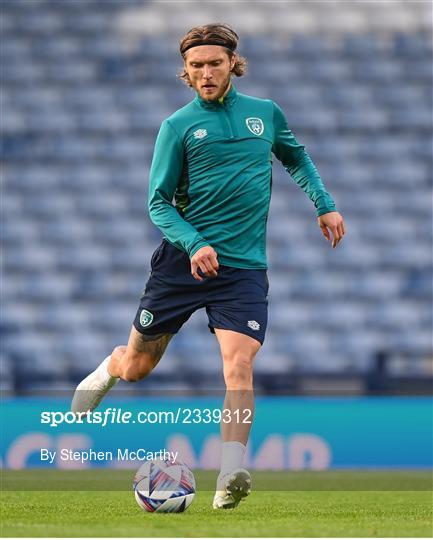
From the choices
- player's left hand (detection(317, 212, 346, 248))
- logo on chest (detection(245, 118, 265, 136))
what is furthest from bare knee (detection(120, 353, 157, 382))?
logo on chest (detection(245, 118, 265, 136))

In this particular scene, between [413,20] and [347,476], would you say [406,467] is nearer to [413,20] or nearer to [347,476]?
[347,476]

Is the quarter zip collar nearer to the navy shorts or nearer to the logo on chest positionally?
the logo on chest

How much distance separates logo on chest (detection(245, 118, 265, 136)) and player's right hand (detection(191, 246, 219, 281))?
0.54m

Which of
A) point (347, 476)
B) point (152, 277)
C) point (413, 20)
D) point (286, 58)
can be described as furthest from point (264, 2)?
point (152, 277)

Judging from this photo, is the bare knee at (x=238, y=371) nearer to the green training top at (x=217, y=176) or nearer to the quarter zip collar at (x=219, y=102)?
the green training top at (x=217, y=176)

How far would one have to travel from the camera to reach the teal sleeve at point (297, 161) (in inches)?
194

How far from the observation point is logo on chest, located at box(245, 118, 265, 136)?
4809 millimetres

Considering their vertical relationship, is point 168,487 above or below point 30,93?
below

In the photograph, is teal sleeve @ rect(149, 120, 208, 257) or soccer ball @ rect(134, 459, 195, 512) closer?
soccer ball @ rect(134, 459, 195, 512)

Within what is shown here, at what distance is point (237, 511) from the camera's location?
15.3ft

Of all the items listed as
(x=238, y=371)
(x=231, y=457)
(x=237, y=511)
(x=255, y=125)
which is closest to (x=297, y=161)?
(x=255, y=125)

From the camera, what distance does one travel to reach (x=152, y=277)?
4.93 metres

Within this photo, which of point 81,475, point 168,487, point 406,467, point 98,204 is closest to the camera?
point 168,487

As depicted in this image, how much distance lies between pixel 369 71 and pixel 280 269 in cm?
276
